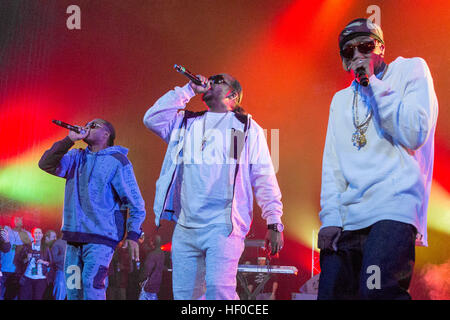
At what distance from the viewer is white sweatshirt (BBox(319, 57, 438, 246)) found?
77.4 inches

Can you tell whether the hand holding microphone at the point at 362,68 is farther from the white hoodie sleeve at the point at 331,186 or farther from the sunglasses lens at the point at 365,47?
the white hoodie sleeve at the point at 331,186

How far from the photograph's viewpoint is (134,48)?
548 cm

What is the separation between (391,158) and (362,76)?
394 mm

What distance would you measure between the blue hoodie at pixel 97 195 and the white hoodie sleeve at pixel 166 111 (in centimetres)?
58

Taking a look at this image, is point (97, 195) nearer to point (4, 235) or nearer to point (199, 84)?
point (199, 84)

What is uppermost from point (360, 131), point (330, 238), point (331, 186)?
point (360, 131)

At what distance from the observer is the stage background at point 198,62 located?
504 cm

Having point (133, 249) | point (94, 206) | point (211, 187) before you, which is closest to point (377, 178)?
point (211, 187)

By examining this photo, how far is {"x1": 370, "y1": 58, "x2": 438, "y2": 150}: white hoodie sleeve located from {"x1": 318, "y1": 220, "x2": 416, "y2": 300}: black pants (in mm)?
388

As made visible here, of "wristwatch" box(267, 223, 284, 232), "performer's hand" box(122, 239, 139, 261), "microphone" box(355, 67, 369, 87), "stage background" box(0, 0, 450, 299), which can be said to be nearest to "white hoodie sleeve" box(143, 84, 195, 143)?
"performer's hand" box(122, 239, 139, 261)

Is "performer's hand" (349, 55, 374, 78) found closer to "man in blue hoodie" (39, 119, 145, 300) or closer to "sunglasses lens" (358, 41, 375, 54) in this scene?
"sunglasses lens" (358, 41, 375, 54)

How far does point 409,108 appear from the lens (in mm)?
1976
